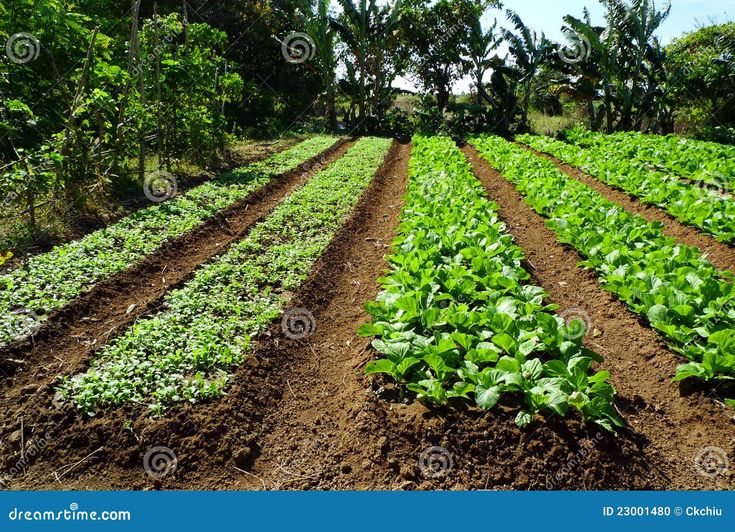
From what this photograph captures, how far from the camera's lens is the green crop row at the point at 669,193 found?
6.73 metres

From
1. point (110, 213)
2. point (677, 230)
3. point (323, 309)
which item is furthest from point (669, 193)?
point (110, 213)

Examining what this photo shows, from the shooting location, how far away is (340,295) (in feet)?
18.5

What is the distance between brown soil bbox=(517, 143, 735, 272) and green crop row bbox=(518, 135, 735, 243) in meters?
0.10

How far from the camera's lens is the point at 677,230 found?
7293 millimetres

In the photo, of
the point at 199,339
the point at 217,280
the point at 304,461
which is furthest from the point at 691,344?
the point at 217,280

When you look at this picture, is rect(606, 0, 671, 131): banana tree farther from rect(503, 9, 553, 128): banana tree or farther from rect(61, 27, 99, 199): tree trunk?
rect(61, 27, 99, 199): tree trunk

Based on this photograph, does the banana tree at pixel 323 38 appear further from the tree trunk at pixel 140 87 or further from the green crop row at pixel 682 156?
the tree trunk at pixel 140 87

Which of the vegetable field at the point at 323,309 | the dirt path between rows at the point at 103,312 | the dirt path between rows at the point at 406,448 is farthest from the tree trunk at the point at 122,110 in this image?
the dirt path between rows at the point at 406,448

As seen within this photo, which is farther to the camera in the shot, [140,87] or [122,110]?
[140,87]

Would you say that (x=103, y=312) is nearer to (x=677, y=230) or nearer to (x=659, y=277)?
(x=659, y=277)

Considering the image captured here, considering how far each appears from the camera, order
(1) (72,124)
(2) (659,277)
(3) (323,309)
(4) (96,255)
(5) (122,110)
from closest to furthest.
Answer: (2) (659,277)
(3) (323,309)
(4) (96,255)
(1) (72,124)
(5) (122,110)

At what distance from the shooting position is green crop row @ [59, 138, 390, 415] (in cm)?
358

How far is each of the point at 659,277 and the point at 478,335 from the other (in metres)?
2.31

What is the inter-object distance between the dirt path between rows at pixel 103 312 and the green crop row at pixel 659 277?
480cm
